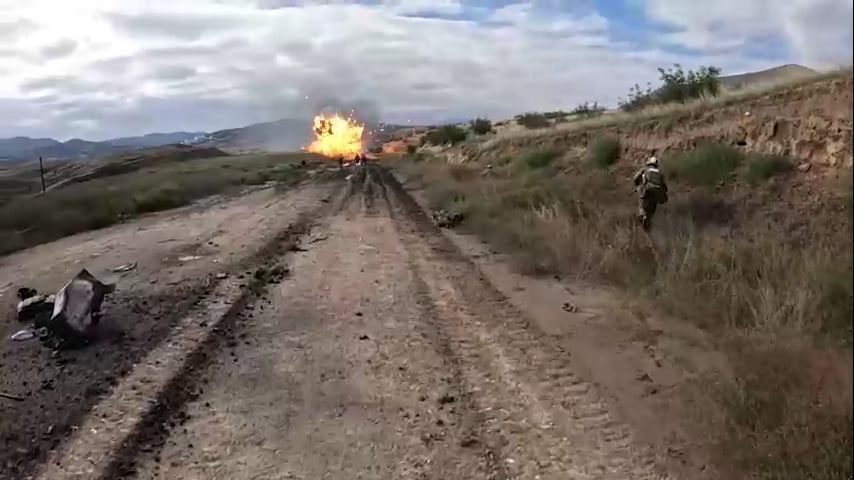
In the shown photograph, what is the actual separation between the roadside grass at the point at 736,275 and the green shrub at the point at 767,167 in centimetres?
3

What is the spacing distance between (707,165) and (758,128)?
5.43ft

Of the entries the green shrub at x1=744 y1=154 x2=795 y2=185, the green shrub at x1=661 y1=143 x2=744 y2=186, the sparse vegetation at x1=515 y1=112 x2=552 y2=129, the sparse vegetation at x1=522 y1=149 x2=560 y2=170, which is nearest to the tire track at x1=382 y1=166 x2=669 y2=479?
the green shrub at x1=744 y1=154 x2=795 y2=185

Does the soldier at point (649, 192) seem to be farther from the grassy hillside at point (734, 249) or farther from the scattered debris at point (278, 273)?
the scattered debris at point (278, 273)

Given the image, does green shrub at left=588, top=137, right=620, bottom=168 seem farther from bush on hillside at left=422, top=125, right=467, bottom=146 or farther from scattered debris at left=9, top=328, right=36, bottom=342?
bush on hillside at left=422, top=125, right=467, bottom=146

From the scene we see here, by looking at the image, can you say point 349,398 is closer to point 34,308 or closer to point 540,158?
point 34,308

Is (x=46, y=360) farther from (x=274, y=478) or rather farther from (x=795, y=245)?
(x=795, y=245)

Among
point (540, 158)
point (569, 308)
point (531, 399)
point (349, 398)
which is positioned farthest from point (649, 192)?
point (540, 158)

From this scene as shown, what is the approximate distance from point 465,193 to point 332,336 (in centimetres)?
1823

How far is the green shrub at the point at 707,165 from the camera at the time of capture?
17891 millimetres

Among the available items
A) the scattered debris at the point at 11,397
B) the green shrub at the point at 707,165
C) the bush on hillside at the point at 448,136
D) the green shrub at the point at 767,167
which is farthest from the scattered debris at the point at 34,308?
the bush on hillside at the point at 448,136

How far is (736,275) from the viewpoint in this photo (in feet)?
33.2

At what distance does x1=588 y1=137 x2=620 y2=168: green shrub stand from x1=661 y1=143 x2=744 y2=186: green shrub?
226 inches

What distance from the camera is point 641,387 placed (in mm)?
7746

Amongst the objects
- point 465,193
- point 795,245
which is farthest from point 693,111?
point 795,245
